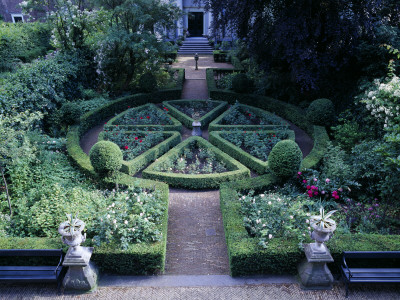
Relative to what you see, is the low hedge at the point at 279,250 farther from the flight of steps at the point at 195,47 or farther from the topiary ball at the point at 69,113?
the flight of steps at the point at 195,47

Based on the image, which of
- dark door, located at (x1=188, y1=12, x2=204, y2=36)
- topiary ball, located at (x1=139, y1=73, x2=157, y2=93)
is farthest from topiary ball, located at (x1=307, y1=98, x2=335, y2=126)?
dark door, located at (x1=188, y1=12, x2=204, y2=36)

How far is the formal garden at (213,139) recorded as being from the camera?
21.3 ft

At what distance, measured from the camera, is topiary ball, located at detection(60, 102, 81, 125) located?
12.2 meters

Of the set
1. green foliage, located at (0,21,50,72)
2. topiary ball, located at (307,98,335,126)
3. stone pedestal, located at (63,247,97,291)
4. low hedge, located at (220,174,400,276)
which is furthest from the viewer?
green foliage, located at (0,21,50,72)

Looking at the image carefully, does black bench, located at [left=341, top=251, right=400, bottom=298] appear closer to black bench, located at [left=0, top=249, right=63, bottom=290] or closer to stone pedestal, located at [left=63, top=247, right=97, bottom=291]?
stone pedestal, located at [left=63, top=247, right=97, bottom=291]

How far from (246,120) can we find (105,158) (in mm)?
6940

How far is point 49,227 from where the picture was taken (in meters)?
6.73

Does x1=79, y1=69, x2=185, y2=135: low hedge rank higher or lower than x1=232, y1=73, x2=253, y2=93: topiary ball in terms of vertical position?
lower

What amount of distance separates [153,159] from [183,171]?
1291 millimetres

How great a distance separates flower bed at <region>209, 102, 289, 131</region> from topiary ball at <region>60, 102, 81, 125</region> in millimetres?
5459

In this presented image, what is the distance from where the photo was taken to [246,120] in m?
13.4

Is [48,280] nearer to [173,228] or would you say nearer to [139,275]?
[139,275]

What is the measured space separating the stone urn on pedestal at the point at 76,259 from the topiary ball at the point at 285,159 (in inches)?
205

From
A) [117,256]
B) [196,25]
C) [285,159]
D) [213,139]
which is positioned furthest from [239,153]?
[196,25]
